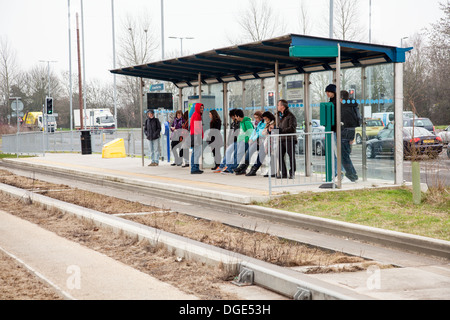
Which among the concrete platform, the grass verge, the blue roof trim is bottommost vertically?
the grass verge

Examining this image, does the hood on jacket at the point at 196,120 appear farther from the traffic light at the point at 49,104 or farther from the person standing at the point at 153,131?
the traffic light at the point at 49,104

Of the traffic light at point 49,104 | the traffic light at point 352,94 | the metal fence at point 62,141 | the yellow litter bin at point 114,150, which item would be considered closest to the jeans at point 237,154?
the traffic light at point 352,94

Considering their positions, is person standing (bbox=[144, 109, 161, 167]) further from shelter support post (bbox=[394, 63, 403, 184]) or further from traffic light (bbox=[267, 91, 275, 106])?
shelter support post (bbox=[394, 63, 403, 184])

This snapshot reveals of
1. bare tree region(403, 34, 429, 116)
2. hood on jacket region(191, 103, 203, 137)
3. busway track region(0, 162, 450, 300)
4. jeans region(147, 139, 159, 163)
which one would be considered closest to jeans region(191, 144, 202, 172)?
hood on jacket region(191, 103, 203, 137)

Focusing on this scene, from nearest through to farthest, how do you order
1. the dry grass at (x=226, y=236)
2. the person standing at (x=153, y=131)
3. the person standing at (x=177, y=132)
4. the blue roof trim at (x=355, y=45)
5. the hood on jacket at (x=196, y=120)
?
the dry grass at (x=226, y=236) < the blue roof trim at (x=355, y=45) < the hood on jacket at (x=196, y=120) < the person standing at (x=177, y=132) < the person standing at (x=153, y=131)

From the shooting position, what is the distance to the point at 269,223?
9.73 m

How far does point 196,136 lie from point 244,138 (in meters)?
1.58

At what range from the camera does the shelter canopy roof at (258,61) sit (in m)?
12.1

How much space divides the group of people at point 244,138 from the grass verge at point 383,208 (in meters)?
0.98

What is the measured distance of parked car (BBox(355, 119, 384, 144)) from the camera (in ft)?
→ 42.3

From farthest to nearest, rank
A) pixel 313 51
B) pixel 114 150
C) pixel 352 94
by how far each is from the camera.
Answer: pixel 114 150, pixel 352 94, pixel 313 51

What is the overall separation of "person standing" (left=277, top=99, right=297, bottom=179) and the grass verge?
55.1 inches

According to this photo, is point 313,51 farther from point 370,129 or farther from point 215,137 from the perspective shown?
point 215,137

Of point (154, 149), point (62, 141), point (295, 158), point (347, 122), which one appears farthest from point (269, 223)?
point (62, 141)
